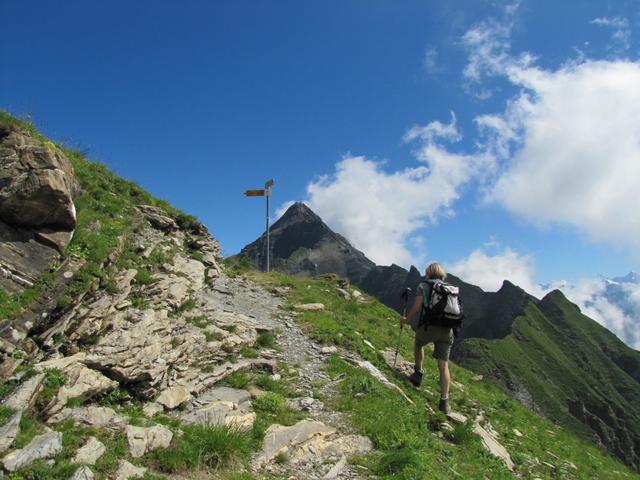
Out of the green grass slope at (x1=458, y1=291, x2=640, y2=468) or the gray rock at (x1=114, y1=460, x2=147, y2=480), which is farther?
the green grass slope at (x1=458, y1=291, x2=640, y2=468)

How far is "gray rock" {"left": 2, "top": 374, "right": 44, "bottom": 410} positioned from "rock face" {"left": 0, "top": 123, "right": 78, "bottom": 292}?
3.25m

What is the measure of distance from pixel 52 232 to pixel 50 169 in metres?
1.88

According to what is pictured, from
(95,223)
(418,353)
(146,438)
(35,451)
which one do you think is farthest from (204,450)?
(95,223)

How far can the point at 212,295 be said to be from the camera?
736 inches

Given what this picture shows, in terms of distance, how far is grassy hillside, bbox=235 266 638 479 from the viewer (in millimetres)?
8211

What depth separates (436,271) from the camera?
1192 cm

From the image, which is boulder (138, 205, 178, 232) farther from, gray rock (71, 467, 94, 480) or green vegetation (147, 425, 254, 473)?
gray rock (71, 467, 94, 480)

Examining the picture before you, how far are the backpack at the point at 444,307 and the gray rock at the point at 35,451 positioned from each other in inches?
345

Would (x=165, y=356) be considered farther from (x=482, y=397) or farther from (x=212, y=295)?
(x=482, y=397)

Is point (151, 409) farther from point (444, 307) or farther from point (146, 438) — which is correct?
point (444, 307)

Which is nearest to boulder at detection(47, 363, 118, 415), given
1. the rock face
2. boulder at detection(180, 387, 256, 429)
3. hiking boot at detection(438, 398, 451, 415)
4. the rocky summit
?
the rocky summit

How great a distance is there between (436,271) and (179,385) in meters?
7.67

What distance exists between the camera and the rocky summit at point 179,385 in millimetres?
7195

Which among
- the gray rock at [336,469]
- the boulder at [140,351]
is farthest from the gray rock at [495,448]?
the boulder at [140,351]
